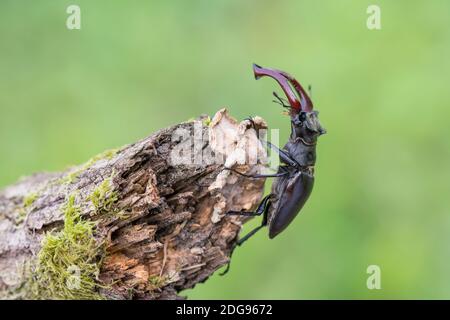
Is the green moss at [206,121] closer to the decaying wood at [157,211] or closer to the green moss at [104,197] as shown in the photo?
the decaying wood at [157,211]

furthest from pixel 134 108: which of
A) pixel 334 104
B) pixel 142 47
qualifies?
pixel 334 104

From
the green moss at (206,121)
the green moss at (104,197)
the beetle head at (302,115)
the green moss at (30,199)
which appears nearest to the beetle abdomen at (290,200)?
the beetle head at (302,115)

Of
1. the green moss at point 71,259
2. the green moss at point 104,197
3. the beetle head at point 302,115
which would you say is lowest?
the green moss at point 71,259

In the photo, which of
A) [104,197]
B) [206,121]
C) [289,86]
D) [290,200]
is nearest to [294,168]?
[290,200]

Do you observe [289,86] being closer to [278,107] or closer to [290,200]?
[290,200]

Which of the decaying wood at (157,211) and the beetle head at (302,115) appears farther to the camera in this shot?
the beetle head at (302,115)

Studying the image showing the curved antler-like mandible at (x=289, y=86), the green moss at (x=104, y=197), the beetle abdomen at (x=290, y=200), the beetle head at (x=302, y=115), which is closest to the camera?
the green moss at (x=104, y=197)
